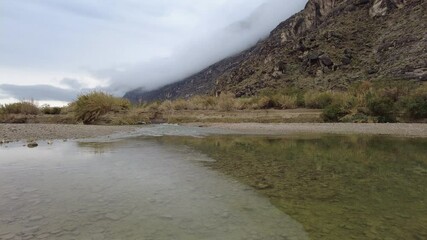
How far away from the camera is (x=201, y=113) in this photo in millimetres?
37188

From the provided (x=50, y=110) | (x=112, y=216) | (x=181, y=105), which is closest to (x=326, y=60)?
(x=181, y=105)

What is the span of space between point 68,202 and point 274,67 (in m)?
63.1

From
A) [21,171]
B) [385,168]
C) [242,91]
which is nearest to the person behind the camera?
[21,171]

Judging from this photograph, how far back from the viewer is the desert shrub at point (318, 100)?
107 feet

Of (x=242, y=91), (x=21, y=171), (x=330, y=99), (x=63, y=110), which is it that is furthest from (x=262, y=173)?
(x=242, y=91)

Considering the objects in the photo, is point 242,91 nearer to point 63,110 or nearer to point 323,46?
point 323,46

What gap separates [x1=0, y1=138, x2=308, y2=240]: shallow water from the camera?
4164 millimetres

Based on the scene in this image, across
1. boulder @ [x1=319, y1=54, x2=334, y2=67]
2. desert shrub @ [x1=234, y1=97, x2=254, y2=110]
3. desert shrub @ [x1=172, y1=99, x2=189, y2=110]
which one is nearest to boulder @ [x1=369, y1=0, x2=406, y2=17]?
boulder @ [x1=319, y1=54, x2=334, y2=67]

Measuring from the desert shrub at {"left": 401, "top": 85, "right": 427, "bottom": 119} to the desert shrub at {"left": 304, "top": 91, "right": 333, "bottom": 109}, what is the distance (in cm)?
751

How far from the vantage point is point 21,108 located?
35.1 m

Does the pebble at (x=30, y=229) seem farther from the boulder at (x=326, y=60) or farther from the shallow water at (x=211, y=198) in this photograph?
the boulder at (x=326, y=60)

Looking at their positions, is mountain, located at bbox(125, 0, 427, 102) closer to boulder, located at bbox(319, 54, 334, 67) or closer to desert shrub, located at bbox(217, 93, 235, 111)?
boulder, located at bbox(319, 54, 334, 67)

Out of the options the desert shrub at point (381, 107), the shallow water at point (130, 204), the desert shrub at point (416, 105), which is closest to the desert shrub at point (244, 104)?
the desert shrub at point (381, 107)

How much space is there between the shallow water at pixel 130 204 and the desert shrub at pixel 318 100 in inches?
1040
